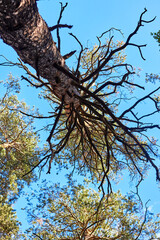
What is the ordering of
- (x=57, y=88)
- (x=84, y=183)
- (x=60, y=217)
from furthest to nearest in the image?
(x=84, y=183)
(x=60, y=217)
(x=57, y=88)

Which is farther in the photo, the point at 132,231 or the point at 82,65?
the point at 82,65

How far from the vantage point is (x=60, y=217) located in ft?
20.2

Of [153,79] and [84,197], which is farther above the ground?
[153,79]

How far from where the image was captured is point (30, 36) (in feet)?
6.89

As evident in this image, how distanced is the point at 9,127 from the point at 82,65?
3.76 meters

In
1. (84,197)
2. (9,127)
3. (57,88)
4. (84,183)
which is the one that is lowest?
(57,88)

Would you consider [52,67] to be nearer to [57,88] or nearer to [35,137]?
[57,88]

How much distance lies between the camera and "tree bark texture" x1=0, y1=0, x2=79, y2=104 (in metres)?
1.78

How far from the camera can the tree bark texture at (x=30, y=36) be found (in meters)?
1.78

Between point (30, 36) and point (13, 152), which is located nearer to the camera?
point (30, 36)

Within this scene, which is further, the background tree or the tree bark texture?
the background tree

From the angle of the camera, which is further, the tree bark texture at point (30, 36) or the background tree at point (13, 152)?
the background tree at point (13, 152)

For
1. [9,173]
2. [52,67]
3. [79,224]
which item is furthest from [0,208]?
[52,67]

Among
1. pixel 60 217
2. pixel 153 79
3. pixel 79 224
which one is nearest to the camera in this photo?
pixel 153 79
